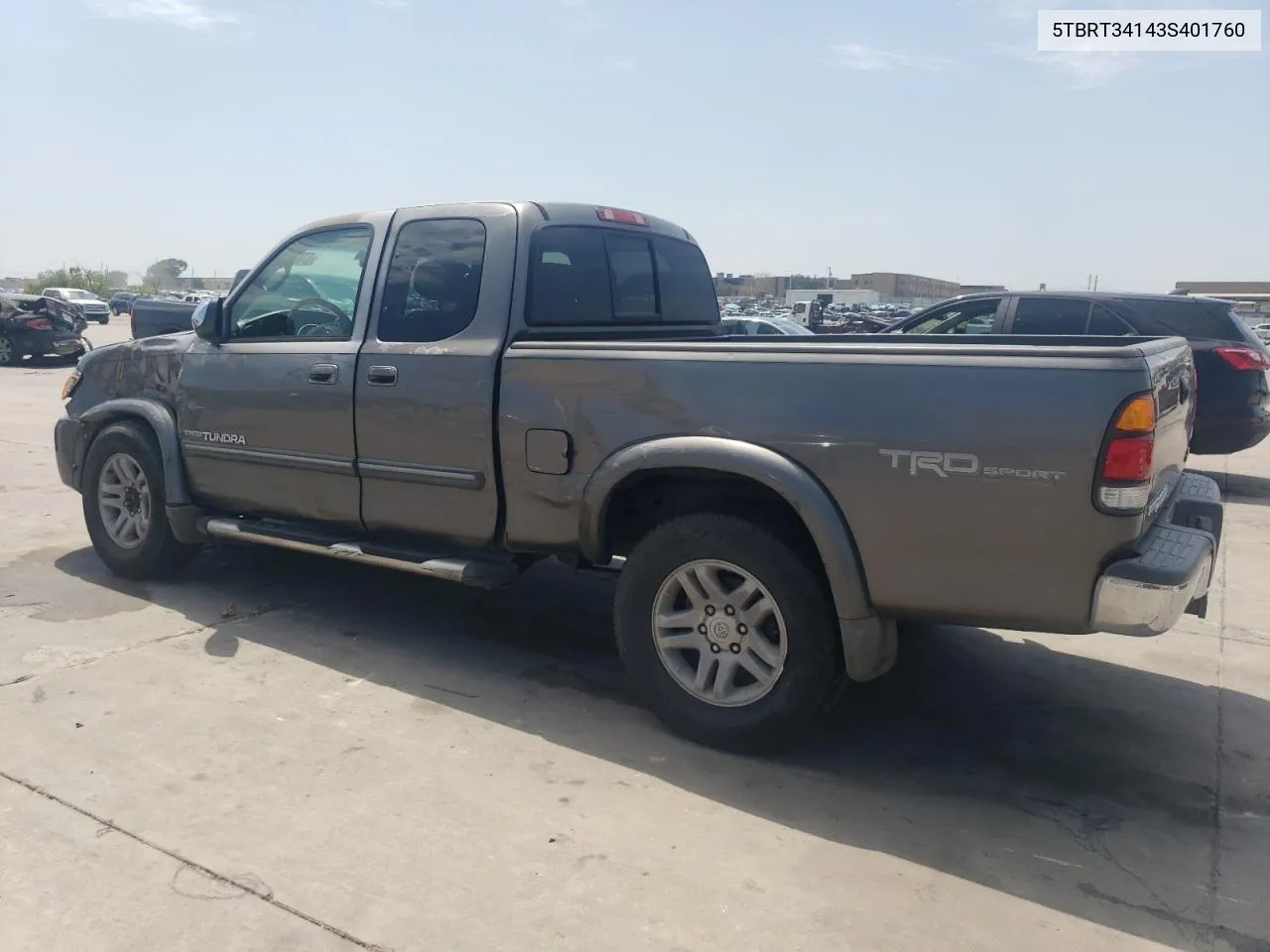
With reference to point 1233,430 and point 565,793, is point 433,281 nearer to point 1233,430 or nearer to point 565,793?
point 565,793

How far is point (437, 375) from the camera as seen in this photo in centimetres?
437

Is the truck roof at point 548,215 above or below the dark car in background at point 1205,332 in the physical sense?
above

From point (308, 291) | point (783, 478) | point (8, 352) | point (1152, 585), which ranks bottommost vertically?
point (8, 352)

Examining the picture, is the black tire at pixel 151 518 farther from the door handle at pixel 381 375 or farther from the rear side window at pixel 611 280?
the rear side window at pixel 611 280

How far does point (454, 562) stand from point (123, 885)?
1.84 m

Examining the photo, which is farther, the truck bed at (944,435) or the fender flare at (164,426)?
the fender flare at (164,426)

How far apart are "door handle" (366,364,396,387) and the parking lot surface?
1261mm

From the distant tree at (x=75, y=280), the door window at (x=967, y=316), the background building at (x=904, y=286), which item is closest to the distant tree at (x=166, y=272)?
the distant tree at (x=75, y=280)

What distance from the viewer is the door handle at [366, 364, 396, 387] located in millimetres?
4523

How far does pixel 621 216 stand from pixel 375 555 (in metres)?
2.00

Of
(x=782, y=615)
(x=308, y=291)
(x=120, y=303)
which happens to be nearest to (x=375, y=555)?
(x=308, y=291)

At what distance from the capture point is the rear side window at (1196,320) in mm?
8992

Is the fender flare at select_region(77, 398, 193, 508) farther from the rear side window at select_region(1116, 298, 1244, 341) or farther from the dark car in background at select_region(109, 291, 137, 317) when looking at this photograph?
the dark car in background at select_region(109, 291, 137, 317)

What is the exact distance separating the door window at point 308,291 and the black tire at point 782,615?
1953 millimetres
